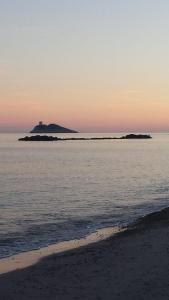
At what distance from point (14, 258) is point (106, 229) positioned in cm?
614

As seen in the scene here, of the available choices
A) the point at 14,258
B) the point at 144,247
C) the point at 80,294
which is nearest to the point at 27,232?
the point at 14,258

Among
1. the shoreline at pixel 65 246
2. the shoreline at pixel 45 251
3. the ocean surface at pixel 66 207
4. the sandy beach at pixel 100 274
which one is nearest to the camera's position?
the sandy beach at pixel 100 274

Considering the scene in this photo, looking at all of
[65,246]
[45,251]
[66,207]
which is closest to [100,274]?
[45,251]

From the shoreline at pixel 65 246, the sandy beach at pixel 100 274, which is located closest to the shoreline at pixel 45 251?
the shoreline at pixel 65 246

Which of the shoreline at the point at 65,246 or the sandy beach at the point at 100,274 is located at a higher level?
the sandy beach at the point at 100,274

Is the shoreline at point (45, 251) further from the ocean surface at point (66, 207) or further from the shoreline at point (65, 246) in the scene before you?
the ocean surface at point (66, 207)

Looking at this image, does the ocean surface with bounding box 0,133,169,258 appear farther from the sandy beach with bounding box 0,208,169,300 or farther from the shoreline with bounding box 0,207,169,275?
the sandy beach with bounding box 0,208,169,300

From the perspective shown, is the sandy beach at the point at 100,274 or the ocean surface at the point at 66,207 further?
the ocean surface at the point at 66,207

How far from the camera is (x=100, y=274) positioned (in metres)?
12.1

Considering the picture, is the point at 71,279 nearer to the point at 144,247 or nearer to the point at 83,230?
the point at 144,247

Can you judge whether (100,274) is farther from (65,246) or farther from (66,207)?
(66,207)

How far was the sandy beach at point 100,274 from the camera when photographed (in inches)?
414

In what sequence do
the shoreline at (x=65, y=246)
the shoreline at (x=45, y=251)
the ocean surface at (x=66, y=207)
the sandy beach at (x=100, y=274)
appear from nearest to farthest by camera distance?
1. the sandy beach at (x=100, y=274)
2. the shoreline at (x=45, y=251)
3. the shoreline at (x=65, y=246)
4. the ocean surface at (x=66, y=207)

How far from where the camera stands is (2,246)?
55.3 ft
